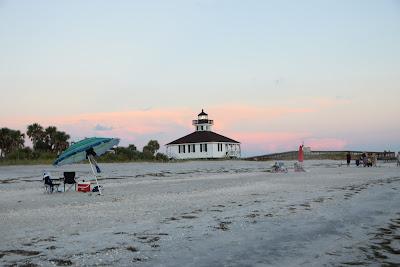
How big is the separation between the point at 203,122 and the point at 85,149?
6994cm

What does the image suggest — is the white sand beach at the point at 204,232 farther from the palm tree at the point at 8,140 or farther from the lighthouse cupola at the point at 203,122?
the lighthouse cupola at the point at 203,122

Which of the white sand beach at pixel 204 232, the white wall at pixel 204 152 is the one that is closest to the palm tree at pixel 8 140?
the white wall at pixel 204 152

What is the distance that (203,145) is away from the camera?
82.2 m

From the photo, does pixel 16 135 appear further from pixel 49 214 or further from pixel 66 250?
pixel 66 250

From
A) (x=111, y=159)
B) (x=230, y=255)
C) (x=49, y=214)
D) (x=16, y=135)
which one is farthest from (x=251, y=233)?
(x=16, y=135)

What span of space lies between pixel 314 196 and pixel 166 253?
1060 centimetres

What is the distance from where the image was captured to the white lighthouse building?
81.6 metres

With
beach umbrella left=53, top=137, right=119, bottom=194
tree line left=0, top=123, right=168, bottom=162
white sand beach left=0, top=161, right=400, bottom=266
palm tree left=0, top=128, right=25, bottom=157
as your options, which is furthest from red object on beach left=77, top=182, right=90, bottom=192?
palm tree left=0, top=128, right=25, bottom=157

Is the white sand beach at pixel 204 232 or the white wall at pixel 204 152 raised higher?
the white wall at pixel 204 152

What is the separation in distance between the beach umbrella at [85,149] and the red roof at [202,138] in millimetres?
60929

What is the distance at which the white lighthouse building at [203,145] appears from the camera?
81.6 metres

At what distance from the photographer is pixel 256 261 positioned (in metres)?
7.64

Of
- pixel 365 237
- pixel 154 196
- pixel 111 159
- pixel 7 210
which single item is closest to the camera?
pixel 365 237

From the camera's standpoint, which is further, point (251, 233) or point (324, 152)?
point (324, 152)
